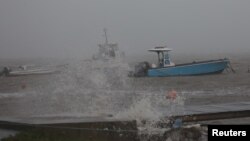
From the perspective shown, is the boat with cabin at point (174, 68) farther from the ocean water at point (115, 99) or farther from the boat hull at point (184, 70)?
the ocean water at point (115, 99)

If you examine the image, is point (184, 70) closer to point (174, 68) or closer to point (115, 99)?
point (174, 68)

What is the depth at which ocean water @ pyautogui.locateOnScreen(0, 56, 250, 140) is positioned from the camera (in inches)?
494

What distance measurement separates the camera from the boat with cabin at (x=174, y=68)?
41.1 meters

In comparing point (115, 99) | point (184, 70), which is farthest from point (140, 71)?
point (115, 99)

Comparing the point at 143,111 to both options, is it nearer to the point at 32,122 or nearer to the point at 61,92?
the point at 32,122

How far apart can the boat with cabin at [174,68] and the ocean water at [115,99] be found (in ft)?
2.99

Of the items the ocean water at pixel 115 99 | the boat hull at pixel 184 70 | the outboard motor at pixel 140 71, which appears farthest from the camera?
the outboard motor at pixel 140 71

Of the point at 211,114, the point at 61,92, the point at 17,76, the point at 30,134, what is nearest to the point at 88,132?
the point at 30,134

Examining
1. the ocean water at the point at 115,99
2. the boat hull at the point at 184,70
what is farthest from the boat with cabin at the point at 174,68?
the ocean water at the point at 115,99

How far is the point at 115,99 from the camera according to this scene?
22672mm

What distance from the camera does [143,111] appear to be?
12.2 m

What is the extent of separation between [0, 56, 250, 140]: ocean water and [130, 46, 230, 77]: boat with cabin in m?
0.91

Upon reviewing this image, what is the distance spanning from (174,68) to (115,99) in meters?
18.9

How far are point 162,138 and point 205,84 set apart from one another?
23.4m
